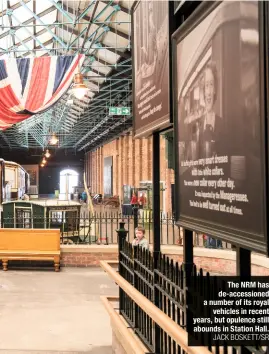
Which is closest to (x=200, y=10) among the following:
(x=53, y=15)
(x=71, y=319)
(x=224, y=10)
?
(x=224, y=10)

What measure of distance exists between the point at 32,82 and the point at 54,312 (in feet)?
19.8

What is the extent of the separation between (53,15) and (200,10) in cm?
1667

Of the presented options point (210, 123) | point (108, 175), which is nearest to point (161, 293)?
point (210, 123)

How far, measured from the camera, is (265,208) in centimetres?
206

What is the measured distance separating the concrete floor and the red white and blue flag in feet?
14.6

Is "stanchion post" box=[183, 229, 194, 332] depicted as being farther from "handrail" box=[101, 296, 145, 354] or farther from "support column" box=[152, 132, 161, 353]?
"handrail" box=[101, 296, 145, 354]

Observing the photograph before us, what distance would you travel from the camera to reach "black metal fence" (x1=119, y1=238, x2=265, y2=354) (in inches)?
123

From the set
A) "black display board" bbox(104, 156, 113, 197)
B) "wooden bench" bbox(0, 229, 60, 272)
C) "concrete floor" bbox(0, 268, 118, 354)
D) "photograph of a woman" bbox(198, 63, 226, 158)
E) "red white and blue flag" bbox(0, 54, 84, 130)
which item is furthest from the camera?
"black display board" bbox(104, 156, 113, 197)

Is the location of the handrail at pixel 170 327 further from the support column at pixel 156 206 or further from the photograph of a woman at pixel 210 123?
the photograph of a woman at pixel 210 123

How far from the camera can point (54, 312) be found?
28.6 ft

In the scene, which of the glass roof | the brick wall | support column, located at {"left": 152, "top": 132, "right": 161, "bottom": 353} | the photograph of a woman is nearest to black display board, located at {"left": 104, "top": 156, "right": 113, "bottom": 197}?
the brick wall

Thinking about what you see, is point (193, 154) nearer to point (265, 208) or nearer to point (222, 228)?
point (222, 228)

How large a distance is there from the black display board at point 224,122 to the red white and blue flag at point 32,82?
→ 919 cm

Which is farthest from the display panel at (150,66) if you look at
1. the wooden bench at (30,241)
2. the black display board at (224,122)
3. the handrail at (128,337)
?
the wooden bench at (30,241)
